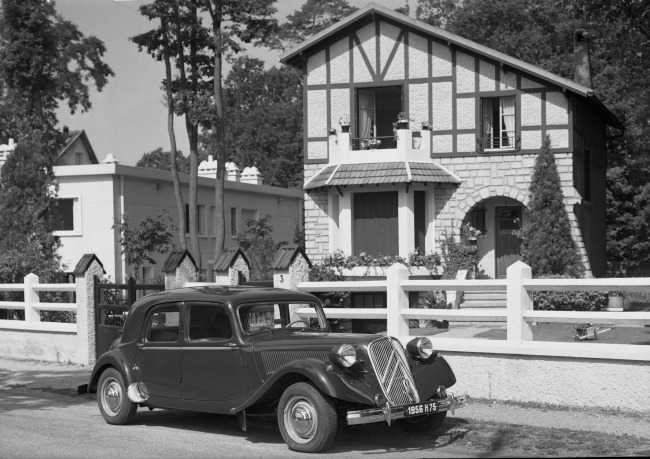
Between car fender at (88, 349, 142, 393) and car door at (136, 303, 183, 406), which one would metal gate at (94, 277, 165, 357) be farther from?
car door at (136, 303, 183, 406)

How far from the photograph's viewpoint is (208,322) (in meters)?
10.5

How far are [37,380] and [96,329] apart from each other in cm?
203

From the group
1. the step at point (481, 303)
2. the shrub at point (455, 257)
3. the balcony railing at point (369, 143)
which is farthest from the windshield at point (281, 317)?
the balcony railing at point (369, 143)

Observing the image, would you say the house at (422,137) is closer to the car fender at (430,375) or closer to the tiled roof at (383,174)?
the tiled roof at (383,174)

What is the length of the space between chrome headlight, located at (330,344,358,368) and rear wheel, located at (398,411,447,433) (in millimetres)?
1243

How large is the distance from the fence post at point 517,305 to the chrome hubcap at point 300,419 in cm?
366

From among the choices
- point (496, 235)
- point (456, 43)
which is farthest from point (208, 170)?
point (456, 43)

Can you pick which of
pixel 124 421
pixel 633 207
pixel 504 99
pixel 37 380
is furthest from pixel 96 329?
pixel 633 207

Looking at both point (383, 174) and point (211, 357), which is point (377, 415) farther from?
point (383, 174)

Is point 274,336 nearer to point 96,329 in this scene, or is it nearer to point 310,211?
point 96,329

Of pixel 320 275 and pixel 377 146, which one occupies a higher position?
pixel 377 146

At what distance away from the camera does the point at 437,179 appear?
27.0m

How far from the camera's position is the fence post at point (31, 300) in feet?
61.1

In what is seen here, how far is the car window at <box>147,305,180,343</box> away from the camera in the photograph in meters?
10.8
